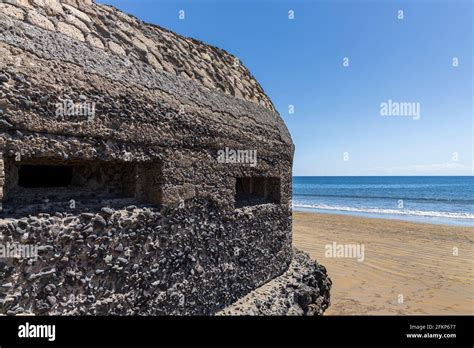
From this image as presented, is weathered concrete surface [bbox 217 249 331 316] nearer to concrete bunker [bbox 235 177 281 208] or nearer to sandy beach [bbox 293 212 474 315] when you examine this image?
sandy beach [bbox 293 212 474 315]

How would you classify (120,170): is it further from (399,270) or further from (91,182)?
(399,270)

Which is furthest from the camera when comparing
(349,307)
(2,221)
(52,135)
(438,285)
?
(438,285)

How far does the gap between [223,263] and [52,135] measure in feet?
9.08

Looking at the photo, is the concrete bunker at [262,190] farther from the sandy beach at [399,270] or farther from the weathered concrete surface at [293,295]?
the sandy beach at [399,270]

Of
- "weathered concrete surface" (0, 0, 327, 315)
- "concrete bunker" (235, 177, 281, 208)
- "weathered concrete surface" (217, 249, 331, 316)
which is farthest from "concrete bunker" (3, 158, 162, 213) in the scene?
"concrete bunker" (235, 177, 281, 208)

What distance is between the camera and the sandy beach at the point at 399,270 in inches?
305

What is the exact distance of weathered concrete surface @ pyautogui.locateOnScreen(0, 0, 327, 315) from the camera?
3008 mm

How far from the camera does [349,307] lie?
24.5 feet

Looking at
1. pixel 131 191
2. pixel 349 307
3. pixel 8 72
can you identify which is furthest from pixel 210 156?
pixel 349 307

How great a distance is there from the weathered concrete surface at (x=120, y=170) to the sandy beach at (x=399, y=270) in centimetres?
361

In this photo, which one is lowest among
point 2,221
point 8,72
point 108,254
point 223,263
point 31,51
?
point 223,263

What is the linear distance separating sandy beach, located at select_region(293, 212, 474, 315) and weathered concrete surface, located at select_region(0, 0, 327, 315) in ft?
11.8

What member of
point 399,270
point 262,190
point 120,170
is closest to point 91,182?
point 120,170
